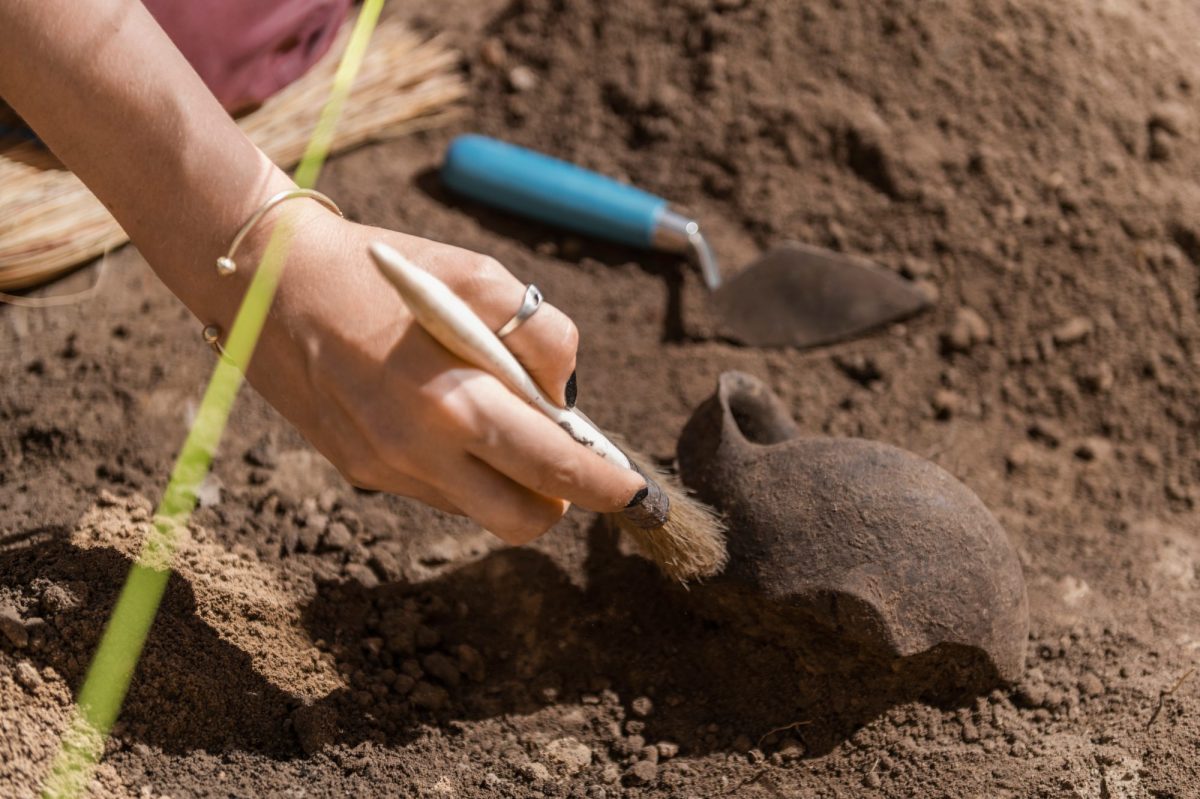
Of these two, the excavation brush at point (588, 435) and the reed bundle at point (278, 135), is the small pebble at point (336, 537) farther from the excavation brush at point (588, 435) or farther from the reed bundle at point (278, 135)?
the reed bundle at point (278, 135)

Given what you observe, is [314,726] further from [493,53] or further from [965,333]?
[493,53]

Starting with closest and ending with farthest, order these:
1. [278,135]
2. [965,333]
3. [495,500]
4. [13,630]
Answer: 1. [495,500]
2. [13,630]
3. [965,333]
4. [278,135]

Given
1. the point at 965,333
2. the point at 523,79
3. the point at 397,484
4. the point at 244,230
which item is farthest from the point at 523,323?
the point at 523,79

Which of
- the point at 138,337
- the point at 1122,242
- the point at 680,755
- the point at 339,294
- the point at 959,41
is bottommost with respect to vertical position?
the point at 680,755

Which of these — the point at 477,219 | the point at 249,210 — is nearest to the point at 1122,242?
the point at 477,219

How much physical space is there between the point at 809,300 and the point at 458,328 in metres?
1.18

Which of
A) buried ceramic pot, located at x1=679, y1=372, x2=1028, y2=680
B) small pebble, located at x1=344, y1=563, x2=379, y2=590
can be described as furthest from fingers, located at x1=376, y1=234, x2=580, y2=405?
small pebble, located at x1=344, y1=563, x2=379, y2=590

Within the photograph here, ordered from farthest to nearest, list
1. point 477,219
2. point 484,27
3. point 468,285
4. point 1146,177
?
1. point 484,27
2. point 477,219
3. point 1146,177
4. point 468,285

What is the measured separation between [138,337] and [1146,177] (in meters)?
2.02

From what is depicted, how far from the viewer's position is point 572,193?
222cm

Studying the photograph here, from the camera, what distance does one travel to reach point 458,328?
3.62 feet

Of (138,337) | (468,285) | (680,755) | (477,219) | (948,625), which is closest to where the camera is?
(468,285)

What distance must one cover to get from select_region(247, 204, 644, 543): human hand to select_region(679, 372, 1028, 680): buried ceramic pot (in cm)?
29

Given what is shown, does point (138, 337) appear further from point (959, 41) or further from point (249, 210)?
point (959, 41)
